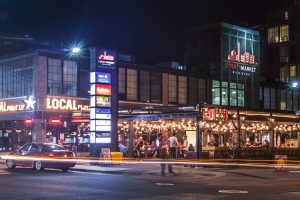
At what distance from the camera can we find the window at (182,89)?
53031mm

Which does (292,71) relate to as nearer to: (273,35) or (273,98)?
(273,35)

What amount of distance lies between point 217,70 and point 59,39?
1671 cm

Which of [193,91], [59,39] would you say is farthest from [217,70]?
[59,39]

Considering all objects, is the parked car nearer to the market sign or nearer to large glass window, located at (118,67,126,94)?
the market sign

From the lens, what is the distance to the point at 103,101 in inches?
1223

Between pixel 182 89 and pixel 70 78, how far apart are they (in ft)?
40.3

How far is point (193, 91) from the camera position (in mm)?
54094

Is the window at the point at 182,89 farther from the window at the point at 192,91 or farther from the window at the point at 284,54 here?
the window at the point at 284,54

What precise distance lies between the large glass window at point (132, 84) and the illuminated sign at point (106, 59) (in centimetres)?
1736

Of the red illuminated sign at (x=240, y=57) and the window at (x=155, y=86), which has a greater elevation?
the red illuminated sign at (x=240, y=57)

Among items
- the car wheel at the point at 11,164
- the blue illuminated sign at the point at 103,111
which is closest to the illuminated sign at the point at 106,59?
the blue illuminated sign at the point at 103,111

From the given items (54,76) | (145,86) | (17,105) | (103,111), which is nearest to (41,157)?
(103,111)

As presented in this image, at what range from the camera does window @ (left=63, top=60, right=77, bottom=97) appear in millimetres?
45531

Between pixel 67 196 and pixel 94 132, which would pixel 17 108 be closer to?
pixel 94 132
